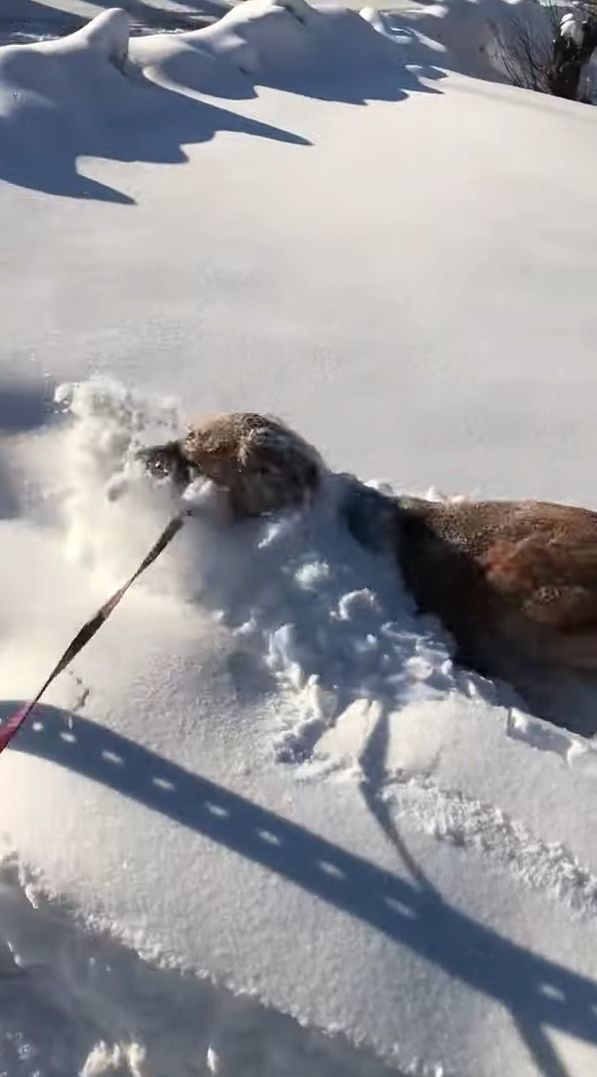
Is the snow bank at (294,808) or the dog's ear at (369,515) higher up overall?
the dog's ear at (369,515)

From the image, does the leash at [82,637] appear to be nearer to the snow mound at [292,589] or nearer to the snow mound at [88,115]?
the snow mound at [292,589]

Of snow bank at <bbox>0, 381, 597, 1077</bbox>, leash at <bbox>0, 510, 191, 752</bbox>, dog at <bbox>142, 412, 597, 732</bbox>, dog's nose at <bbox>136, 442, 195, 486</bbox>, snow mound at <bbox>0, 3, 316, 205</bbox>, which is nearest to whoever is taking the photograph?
snow bank at <bbox>0, 381, 597, 1077</bbox>

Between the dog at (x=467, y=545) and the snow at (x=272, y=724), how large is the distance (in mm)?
57

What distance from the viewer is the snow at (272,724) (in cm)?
163

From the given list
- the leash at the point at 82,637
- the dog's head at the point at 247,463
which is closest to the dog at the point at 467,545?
the dog's head at the point at 247,463

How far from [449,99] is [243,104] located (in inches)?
55.3

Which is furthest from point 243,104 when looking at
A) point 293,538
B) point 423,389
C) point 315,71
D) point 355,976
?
point 355,976

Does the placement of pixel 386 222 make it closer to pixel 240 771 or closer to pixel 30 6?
pixel 240 771

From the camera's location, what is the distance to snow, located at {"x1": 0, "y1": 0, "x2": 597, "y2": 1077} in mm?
1635

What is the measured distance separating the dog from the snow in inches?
2.2

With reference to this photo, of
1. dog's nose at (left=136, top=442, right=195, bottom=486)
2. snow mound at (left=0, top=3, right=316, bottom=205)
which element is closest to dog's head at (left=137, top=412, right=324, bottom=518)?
dog's nose at (left=136, top=442, right=195, bottom=486)

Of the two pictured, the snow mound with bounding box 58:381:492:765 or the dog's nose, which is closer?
the snow mound with bounding box 58:381:492:765

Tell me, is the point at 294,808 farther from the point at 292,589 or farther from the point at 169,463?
the point at 169,463

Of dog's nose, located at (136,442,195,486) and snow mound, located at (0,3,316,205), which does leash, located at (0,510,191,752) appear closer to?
dog's nose, located at (136,442,195,486)
